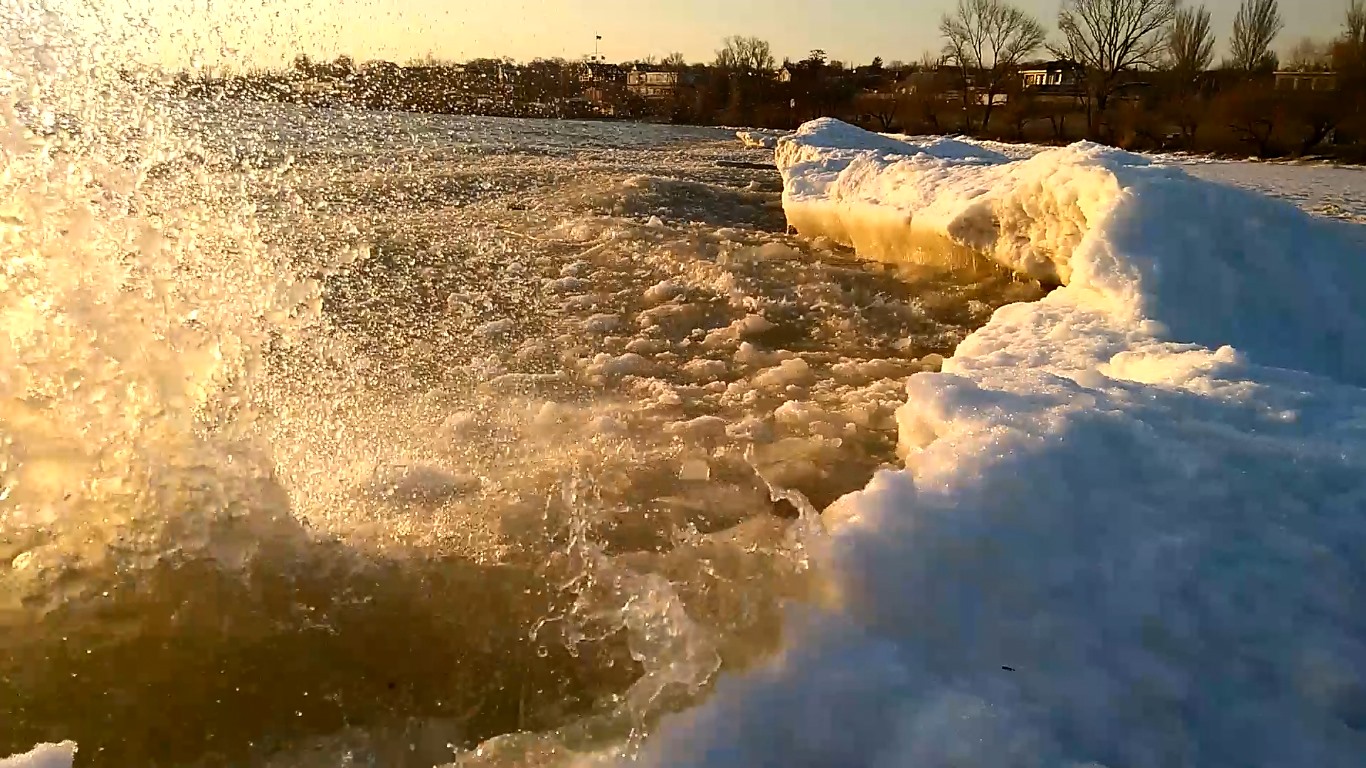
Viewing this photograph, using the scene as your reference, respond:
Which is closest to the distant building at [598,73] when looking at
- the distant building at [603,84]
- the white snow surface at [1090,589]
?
the distant building at [603,84]

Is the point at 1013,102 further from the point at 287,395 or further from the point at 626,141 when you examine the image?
the point at 287,395

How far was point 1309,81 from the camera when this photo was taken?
25.3 m

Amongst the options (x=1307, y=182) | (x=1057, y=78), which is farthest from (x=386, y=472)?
(x=1057, y=78)

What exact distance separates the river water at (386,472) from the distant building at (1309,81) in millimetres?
21987

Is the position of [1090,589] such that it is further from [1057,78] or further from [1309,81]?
[1057,78]

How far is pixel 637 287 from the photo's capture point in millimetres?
6758

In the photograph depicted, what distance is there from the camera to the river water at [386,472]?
7.50ft

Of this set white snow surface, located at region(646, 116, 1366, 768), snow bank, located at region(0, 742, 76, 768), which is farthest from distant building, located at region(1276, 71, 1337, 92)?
snow bank, located at region(0, 742, 76, 768)

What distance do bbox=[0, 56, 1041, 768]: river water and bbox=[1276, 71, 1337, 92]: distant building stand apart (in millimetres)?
21987

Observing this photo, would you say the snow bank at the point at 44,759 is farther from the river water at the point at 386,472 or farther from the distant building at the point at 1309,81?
the distant building at the point at 1309,81

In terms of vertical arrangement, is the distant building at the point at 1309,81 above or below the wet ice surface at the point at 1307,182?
above

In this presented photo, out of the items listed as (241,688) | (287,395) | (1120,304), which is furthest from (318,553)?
(1120,304)

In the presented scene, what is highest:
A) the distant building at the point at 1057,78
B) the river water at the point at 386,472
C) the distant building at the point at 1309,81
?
the distant building at the point at 1057,78

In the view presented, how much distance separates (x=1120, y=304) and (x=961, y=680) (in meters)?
3.10
